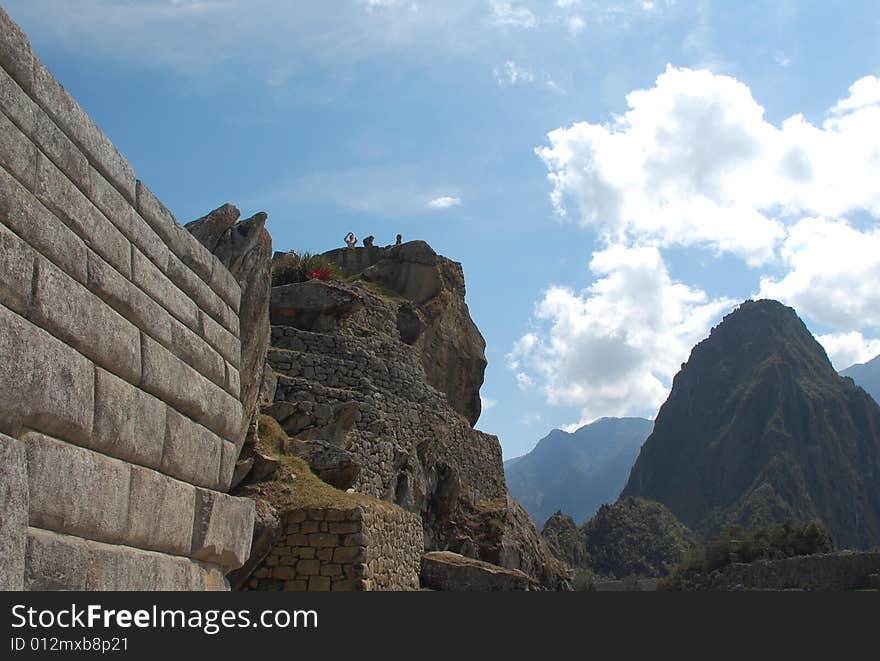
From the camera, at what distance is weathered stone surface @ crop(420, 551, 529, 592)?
13836mm

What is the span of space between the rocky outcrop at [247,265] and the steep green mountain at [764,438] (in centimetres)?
6115

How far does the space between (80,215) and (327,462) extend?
26.2 ft

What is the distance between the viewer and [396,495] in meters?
17.2

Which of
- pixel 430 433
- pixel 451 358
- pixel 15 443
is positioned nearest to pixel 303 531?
pixel 15 443

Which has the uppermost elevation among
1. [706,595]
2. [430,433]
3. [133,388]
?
[430,433]

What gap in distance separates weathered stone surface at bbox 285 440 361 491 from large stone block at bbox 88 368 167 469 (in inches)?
276

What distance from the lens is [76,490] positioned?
13.7 feet

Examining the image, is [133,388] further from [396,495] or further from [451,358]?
[451,358]

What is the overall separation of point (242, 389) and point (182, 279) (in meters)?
1.63

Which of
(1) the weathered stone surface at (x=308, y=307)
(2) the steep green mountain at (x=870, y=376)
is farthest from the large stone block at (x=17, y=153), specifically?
(2) the steep green mountain at (x=870, y=376)

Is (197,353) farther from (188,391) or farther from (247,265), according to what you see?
(247,265)

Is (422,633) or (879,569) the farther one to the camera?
(879,569)

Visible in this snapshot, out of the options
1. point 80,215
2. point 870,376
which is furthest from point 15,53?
point 870,376

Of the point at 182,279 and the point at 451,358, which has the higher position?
the point at 451,358
